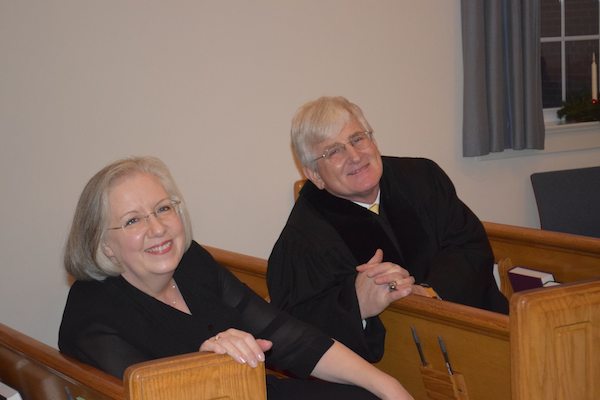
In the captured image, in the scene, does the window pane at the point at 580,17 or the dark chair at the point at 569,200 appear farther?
the window pane at the point at 580,17

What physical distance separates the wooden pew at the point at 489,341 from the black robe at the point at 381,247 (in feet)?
0.47

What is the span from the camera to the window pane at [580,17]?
15.8 feet

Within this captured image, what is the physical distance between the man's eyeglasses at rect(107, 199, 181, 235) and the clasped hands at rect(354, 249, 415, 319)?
651 mm

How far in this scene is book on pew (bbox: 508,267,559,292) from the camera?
318cm

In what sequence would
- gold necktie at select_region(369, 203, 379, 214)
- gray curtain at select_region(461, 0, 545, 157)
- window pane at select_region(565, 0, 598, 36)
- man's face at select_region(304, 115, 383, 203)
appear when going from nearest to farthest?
man's face at select_region(304, 115, 383, 203), gold necktie at select_region(369, 203, 379, 214), gray curtain at select_region(461, 0, 545, 157), window pane at select_region(565, 0, 598, 36)

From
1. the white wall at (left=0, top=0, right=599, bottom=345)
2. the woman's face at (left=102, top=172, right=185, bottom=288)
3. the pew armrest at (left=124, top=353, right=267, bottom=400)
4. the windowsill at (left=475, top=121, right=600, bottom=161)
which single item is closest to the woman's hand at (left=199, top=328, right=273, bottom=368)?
the pew armrest at (left=124, top=353, right=267, bottom=400)

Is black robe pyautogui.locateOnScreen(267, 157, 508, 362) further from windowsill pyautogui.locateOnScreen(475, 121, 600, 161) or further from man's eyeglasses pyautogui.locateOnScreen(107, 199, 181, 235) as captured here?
windowsill pyautogui.locateOnScreen(475, 121, 600, 161)

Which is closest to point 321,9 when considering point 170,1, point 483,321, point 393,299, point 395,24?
point 395,24

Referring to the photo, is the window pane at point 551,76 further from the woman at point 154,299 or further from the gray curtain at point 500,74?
the woman at point 154,299

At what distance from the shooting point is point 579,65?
4.87 metres

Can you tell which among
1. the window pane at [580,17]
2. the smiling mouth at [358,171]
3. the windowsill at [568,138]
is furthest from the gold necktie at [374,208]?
the window pane at [580,17]

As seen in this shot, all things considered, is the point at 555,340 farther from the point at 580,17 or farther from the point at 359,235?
the point at 580,17

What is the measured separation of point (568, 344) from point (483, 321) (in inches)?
8.9

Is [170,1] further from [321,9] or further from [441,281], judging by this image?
[441,281]
